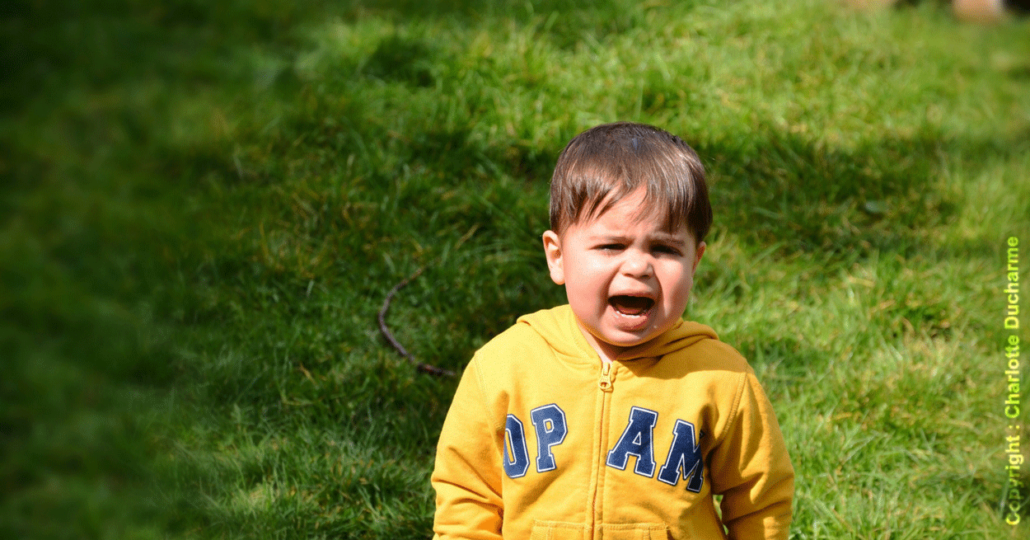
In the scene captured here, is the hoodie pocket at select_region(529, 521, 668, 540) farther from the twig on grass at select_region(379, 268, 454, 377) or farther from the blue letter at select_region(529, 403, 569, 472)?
the twig on grass at select_region(379, 268, 454, 377)

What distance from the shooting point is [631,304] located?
1.83m

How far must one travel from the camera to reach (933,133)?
3.73 meters

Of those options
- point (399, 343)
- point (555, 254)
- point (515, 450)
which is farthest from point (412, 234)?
point (515, 450)

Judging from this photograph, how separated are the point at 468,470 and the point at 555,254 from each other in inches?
20.6

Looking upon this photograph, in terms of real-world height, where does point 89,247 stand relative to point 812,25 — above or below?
below

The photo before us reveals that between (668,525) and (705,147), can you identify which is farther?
(705,147)

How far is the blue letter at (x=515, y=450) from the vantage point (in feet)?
6.14

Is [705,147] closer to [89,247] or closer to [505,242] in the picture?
[505,242]

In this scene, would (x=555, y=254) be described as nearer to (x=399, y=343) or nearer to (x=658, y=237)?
(x=658, y=237)

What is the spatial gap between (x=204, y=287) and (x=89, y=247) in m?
0.79

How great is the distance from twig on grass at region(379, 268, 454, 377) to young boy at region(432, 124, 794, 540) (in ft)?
3.08

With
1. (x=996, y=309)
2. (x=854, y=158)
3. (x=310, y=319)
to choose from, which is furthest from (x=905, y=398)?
(x=310, y=319)

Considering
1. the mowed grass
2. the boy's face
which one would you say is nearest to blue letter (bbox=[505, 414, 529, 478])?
the boy's face

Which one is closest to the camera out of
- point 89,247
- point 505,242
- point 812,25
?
point 505,242
